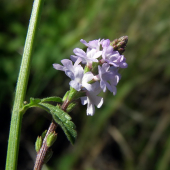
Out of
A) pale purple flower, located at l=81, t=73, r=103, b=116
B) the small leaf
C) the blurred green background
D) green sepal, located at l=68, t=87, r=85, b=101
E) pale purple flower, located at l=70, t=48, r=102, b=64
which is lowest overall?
pale purple flower, located at l=81, t=73, r=103, b=116

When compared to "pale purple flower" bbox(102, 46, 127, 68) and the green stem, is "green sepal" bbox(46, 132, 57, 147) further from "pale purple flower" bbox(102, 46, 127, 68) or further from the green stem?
"pale purple flower" bbox(102, 46, 127, 68)

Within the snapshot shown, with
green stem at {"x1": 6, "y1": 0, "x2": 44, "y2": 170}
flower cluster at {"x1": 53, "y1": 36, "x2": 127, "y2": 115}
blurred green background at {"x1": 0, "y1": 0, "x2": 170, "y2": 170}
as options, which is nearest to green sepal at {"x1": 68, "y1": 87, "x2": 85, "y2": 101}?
flower cluster at {"x1": 53, "y1": 36, "x2": 127, "y2": 115}

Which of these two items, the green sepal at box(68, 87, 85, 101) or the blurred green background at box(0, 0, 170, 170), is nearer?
the green sepal at box(68, 87, 85, 101)

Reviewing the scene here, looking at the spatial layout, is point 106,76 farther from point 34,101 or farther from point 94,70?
point 34,101

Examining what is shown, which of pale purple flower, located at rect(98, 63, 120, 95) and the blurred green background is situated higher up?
the blurred green background

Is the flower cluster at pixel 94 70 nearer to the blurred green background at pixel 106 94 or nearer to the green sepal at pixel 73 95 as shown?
the green sepal at pixel 73 95

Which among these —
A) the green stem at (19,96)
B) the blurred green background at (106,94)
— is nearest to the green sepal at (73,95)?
the green stem at (19,96)
